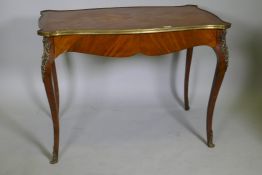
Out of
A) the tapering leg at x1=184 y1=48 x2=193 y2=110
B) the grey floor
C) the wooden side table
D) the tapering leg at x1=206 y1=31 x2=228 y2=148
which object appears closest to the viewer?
the wooden side table

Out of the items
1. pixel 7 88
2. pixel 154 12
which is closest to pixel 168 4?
pixel 154 12

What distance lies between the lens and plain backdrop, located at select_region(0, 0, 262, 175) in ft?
5.36

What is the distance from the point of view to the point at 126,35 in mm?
1386

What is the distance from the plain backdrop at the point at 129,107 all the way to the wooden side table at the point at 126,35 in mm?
234

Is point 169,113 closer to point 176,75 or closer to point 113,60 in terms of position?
point 176,75

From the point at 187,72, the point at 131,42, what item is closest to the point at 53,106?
the point at 131,42

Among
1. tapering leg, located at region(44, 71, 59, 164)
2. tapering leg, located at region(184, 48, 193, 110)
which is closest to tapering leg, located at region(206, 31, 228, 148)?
tapering leg, located at region(184, 48, 193, 110)

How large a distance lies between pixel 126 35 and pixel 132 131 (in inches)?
25.1

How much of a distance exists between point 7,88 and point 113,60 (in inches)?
24.9

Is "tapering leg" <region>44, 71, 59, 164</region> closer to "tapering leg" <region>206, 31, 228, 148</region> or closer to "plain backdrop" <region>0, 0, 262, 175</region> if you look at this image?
"plain backdrop" <region>0, 0, 262, 175</region>

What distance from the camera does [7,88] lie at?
2.13 metres

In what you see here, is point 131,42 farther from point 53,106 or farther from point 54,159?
point 54,159

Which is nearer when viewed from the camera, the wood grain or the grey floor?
the wood grain

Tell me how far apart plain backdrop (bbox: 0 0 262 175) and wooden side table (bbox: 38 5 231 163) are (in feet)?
0.77
